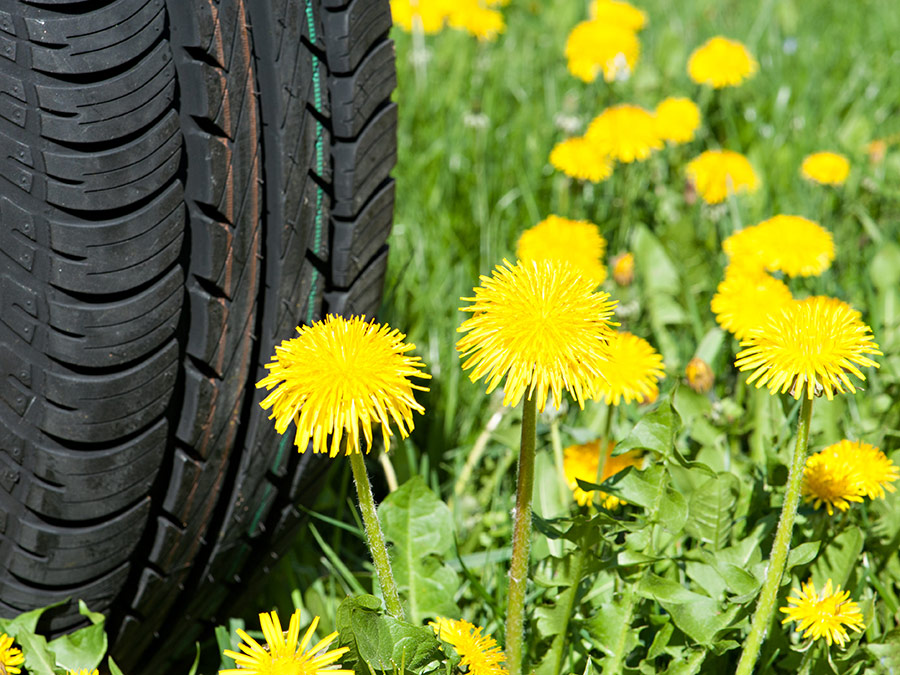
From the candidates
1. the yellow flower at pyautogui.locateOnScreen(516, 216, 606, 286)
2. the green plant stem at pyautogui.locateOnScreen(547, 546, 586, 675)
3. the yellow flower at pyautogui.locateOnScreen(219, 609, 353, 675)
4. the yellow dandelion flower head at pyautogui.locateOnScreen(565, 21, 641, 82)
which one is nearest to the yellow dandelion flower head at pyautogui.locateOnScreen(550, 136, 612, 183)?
the yellow flower at pyautogui.locateOnScreen(516, 216, 606, 286)

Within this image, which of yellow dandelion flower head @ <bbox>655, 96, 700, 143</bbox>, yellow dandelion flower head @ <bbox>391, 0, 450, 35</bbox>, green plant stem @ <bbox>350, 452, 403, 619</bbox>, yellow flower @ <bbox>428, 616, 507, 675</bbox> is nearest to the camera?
green plant stem @ <bbox>350, 452, 403, 619</bbox>

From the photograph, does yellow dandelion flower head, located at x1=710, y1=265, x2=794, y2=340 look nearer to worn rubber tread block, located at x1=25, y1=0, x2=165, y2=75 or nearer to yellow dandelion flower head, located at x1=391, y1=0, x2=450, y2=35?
worn rubber tread block, located at x1=25, y1=0, x2=165, y2=75

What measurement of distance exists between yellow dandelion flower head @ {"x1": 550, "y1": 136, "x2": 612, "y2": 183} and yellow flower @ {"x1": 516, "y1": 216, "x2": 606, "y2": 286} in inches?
15.5

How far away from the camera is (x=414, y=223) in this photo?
2730mm

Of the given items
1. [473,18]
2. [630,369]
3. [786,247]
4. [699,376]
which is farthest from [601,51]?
[630,369]

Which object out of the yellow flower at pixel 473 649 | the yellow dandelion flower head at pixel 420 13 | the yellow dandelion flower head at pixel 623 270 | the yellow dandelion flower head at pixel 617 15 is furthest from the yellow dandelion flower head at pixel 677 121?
the yellow flower at pixel 473 649

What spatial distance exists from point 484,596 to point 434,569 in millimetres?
97

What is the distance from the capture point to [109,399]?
1338 mm

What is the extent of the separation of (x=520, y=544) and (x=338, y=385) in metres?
0.40

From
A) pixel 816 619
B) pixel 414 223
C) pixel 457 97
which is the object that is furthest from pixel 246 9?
pixel 457 97

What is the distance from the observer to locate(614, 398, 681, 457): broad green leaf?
1405 millimetres

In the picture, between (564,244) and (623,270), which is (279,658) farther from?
(623,270)

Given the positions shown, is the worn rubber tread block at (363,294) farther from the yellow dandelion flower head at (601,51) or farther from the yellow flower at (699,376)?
the yellow dandelion flower head at (601,51)

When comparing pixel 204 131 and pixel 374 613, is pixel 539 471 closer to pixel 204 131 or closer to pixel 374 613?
pixel 374 613
